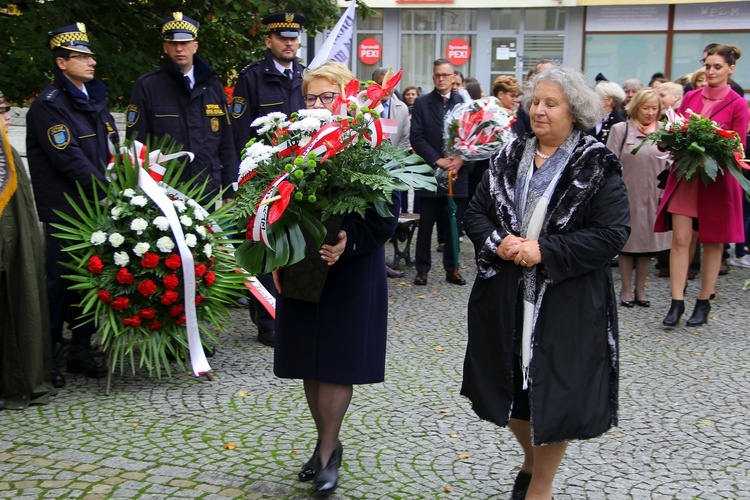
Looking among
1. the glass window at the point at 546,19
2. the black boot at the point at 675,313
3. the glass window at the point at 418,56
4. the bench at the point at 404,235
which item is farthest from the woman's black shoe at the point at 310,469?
the glass window at the point at 418,56

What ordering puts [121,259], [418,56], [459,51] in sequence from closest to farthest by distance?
1. [121,259]
2. [459,51]
3. [418,56]

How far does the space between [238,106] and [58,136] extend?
181cm

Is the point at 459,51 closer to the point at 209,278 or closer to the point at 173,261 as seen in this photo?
the point at 209,278

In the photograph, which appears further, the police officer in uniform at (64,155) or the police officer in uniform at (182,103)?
the police officer in uniform at (182,103)

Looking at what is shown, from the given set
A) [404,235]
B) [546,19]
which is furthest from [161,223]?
[546,19]

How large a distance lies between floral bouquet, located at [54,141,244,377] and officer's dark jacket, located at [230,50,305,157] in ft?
4.71

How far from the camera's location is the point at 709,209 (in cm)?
769

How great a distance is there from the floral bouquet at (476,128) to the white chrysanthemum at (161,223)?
4097mm

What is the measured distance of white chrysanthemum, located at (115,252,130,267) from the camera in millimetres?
5664

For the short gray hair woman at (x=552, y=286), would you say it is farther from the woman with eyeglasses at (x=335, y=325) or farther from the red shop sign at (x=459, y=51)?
the red shop sign at (x=459, y=51)

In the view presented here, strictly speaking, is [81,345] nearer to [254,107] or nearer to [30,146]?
[30,146]

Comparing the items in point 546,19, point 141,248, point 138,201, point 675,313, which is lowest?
point 675,313

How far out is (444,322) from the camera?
787 cm

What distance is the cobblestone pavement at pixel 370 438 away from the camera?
443cm
